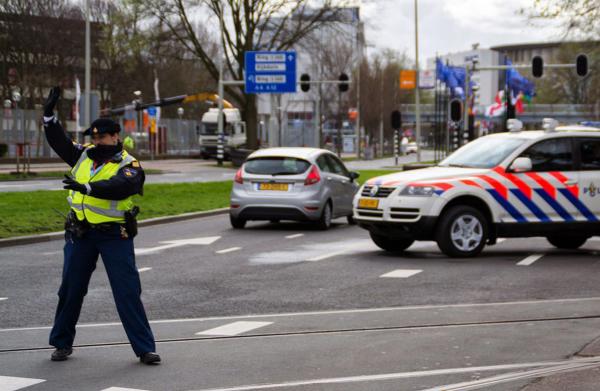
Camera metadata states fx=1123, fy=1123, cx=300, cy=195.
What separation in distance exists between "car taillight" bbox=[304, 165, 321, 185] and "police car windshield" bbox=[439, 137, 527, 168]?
3734mm

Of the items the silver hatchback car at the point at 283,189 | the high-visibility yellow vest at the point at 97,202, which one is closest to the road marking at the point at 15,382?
the high-visibility yellow vest at the point at 97,202

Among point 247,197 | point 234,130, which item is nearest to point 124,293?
point 247,197

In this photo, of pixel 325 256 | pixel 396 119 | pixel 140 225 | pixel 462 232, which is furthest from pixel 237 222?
pixel 396 119

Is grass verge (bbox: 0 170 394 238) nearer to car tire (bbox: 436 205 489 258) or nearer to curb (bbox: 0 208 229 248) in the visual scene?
curb (bbox: 0 208 229 248)

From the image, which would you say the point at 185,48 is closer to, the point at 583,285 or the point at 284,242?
the point at 284,242

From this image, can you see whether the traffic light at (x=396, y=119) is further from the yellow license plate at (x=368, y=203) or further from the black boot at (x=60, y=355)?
the black boot at (x=60, y=355)

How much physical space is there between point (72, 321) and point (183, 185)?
2433 cm

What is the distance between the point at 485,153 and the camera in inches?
593

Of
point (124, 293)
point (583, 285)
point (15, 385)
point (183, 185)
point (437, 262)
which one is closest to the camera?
point (15, 385)

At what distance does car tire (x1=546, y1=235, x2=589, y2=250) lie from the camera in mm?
16031

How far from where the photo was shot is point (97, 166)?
24.2 ft

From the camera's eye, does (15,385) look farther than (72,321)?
No

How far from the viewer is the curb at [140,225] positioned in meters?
15.9

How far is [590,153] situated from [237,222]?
21.7 feet
